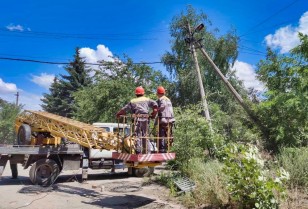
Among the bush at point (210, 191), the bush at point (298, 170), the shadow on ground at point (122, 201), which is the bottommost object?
the shadow on ground at point (122, 201)

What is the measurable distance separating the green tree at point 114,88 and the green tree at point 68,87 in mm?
16436

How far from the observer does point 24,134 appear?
12.1 metres

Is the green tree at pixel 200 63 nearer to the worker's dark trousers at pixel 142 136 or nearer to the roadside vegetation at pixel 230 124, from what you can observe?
the roadside vegetation at pixel 230 124

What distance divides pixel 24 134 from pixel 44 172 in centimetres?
168

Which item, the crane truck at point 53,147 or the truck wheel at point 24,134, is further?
the truck wheel at point 24,134

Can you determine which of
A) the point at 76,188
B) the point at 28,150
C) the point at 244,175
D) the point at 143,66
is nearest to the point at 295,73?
the point at 244,175

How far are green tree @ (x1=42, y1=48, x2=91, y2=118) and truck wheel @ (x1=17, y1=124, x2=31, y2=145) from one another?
31.0 metres

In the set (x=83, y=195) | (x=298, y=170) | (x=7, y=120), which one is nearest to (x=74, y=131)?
(x=83, y=195)

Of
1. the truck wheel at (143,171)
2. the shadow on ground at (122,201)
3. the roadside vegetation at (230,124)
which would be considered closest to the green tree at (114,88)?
the roadside vegetation at (230,124)

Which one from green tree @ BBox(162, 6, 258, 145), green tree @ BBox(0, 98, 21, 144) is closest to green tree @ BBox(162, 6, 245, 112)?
green tree @ BBox(162, 6, 258, 145)

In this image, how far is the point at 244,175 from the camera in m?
6.18

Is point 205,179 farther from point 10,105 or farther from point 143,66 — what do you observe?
point 10,105

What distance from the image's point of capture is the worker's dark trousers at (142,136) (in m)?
7.92

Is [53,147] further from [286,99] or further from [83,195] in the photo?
[286,99]
